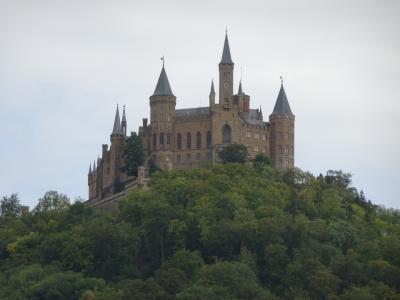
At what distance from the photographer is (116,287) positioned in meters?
106

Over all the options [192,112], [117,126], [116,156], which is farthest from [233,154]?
[117,126]

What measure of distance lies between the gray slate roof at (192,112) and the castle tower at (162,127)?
1.35 metres

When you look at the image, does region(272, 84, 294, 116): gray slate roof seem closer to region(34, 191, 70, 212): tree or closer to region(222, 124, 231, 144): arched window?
region(222, 124, 231, 144): arched window

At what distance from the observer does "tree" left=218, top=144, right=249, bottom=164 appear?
131625 millimetres

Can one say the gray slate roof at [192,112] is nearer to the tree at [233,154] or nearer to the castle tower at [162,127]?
the castle tower at [162,127]

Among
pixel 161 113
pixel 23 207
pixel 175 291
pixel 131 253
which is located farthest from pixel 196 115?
pixel 175 291

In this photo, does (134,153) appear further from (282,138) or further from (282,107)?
(282,107)

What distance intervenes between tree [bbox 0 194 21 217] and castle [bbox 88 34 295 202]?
26.5 ft

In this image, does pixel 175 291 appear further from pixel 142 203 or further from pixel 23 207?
pixel 23 207

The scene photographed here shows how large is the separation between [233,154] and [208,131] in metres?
4.30

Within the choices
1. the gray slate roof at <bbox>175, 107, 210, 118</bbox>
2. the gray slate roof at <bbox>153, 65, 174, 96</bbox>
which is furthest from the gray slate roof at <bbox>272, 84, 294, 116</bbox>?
the gray slate roof at <bbox>153, 65, 174, 96</bbox>

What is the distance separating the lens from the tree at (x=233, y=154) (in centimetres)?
13162

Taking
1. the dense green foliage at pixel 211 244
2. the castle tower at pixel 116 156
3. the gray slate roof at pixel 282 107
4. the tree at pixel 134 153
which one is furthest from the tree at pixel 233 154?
the castle tower at pixel 116 156

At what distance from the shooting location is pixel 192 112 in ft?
449
